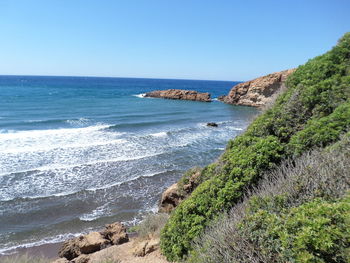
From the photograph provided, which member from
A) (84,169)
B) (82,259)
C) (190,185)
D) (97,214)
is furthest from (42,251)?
(84,169)

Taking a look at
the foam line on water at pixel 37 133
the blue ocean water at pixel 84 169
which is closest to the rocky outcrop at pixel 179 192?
the blue ocean water at pixel 84 169

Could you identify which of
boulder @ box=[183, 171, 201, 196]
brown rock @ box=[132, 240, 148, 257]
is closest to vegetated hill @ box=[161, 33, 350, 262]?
brown rock @ box=[132, 240, 148, 257]

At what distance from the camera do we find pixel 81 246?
343 inches

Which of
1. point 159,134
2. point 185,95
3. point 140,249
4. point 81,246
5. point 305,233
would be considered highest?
point 185,95

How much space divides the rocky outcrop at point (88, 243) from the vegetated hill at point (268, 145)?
2815mm

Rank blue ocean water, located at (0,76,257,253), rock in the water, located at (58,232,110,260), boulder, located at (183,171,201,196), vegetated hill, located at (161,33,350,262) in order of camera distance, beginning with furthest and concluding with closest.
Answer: blue ocean water, located at (0,76,257,253) → boulder, located at (183,171,201,196) → rock in the water, located at (58,232,110,260) → vegetated hill, located at (161,33,350,262)

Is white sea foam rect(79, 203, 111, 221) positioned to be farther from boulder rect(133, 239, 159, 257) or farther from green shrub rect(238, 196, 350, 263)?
green shrub rect(238, 196, 350, 263)

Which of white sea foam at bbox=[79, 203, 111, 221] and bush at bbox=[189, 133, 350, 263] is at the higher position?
bush at bbox=[189, 133, 350, 263]

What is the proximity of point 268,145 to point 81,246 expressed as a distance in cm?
677

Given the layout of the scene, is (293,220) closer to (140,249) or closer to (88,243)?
(140,249)

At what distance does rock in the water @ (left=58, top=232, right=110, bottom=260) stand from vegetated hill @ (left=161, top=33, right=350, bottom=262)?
2.94 m

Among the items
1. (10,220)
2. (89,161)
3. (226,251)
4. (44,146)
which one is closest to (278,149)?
(226,251)

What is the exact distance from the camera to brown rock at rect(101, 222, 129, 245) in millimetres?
9137

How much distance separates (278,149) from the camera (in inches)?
284
